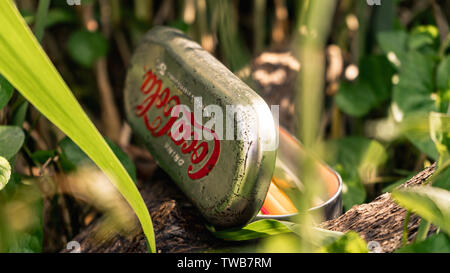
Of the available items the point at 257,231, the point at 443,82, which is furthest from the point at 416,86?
the point at 257,231

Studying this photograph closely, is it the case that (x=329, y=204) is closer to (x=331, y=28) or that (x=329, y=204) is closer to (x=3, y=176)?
(x=3, y=176)

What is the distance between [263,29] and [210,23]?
135 mm

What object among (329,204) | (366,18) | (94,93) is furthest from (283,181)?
(94,93)

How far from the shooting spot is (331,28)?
94 centimetres

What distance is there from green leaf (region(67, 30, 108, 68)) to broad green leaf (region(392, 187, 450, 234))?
0.67 metres

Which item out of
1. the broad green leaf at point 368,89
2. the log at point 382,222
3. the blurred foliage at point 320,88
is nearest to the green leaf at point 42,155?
the blurred foliage at point 320,88

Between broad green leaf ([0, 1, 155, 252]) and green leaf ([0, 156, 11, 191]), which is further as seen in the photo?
green leaf ([0, 156, 11, 191])

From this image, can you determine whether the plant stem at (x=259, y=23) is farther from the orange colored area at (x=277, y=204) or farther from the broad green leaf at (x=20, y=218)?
the broad green leaf at (x=20, y=218)

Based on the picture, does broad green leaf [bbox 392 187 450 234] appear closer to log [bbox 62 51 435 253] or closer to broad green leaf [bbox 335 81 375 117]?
log [bbox 62 51 435 253]

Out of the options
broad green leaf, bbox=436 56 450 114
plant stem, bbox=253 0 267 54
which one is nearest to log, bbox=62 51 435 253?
broad green leaf, bbox=436 56 450 114

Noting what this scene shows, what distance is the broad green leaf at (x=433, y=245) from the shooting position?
1.19ft

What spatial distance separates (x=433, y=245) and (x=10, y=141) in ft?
1.38

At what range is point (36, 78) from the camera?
1.05 feet

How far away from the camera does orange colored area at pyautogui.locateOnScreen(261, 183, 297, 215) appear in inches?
21.0
